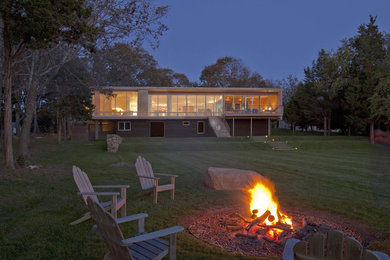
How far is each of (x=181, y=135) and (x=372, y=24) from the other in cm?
2346

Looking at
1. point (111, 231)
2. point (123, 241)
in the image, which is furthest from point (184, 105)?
point (123, 241)

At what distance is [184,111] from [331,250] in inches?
1186

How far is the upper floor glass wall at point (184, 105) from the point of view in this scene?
3183cm

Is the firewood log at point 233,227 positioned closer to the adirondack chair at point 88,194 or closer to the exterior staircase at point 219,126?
the adirondack chair at point 88,194

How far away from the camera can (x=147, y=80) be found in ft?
141

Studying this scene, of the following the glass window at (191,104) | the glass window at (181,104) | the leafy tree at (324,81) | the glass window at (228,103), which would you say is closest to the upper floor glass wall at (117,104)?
the glass window at (181,104)

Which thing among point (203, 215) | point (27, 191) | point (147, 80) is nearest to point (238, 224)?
point (203, 215)

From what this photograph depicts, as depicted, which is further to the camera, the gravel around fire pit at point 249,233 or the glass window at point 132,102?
the glass window at point 132,102

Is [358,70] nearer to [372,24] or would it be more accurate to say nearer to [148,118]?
[372,24]

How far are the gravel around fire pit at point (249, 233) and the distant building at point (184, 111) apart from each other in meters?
24.3

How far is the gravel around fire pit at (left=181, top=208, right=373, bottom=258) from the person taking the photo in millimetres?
4195

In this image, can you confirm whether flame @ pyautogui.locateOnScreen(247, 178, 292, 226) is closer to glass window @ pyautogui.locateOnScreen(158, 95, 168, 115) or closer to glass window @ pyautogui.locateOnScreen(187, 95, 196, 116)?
glass window @ pyautogui.locateOnScreen(158, 95, 168, 115)

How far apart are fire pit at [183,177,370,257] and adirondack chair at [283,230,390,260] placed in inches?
64.1

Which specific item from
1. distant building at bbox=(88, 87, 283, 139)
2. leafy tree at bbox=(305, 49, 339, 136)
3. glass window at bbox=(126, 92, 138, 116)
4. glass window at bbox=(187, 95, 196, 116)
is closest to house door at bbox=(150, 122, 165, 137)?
distant building at bbox=(88, 87, 283, 139)
